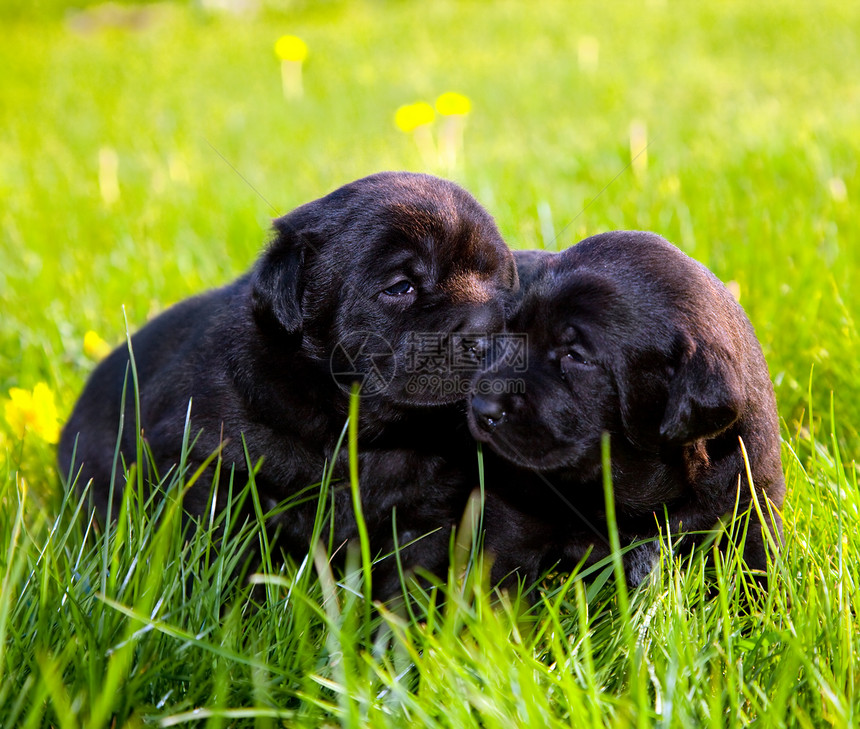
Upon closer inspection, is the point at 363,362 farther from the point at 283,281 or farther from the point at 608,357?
the point at 608,357

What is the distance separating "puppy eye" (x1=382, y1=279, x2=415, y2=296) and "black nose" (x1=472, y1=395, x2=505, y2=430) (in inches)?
14.9

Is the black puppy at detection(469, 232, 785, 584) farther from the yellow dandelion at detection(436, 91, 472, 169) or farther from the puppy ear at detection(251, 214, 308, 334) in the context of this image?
the yellow dandelion at detection(436, 91, 472, 169)

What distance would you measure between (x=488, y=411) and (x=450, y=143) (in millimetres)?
2900

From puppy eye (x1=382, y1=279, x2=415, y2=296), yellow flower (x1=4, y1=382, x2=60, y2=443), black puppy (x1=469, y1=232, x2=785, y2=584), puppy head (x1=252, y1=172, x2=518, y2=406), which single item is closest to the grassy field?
yellow flower (x1=4, y1=382, x2=60, y2=443)

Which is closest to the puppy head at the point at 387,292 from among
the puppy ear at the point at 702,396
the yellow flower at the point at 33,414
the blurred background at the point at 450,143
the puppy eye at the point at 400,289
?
the puppy eye at the point at 400,289

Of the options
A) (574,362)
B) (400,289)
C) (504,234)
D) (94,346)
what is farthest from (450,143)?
(574,362)

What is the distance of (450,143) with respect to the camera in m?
4.64

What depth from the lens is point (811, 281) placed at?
10.8 ft

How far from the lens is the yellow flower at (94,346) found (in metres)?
3.40

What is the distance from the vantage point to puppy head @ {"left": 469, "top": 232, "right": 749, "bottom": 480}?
78.2 inches

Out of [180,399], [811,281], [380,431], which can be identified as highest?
[180,399]

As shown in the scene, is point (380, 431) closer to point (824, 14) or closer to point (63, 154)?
point (63, 154)

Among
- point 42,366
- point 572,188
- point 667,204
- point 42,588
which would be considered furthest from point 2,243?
point 42,588

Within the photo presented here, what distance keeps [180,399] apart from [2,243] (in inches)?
146
